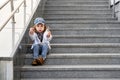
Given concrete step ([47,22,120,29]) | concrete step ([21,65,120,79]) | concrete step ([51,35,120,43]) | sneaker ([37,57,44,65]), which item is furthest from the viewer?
concrete step ([47,22,120,29])

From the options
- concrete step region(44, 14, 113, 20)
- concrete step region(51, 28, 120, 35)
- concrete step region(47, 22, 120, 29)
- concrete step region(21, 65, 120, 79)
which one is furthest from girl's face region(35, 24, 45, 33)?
concrete step region(44, 14, 113, 20)

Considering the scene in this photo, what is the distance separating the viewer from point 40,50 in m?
5.30

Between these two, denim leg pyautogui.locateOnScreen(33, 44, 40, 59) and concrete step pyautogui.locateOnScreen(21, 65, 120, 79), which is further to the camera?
denim leg pyautogui.locateOnScreen(33, 44, 40, 59)

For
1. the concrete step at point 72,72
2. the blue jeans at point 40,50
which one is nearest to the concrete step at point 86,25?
the blue jeans at point 40,50

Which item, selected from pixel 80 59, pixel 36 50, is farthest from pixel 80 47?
pixel 36 50

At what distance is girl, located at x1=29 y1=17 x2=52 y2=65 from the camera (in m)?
5.14

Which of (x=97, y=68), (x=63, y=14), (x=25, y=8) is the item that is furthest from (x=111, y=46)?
(x=63, y=14)

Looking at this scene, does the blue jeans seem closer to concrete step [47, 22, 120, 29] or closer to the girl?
the girl

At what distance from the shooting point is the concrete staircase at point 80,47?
4.97m

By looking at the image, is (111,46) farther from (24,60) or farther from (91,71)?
(24,60)

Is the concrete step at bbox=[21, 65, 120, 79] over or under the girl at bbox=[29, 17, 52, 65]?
under

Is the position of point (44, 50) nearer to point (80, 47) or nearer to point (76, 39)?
point (80, 47)

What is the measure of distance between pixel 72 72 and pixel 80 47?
0.72 m

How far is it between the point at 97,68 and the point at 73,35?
1281 mm
